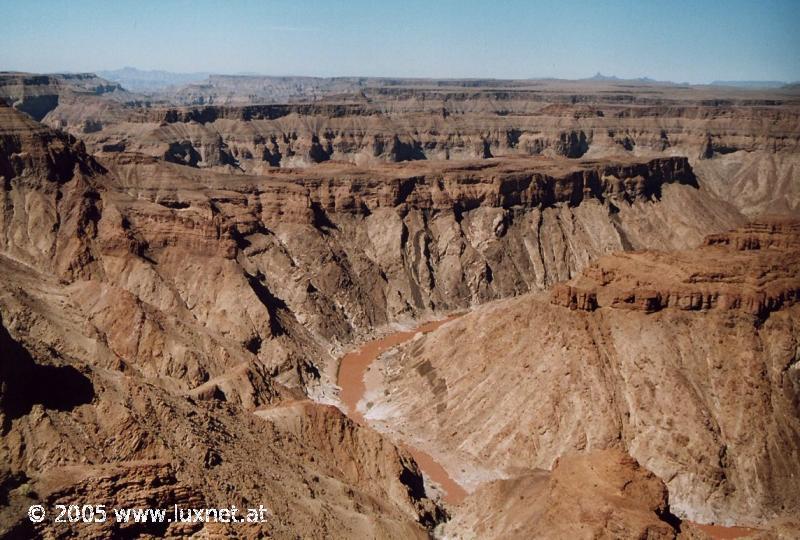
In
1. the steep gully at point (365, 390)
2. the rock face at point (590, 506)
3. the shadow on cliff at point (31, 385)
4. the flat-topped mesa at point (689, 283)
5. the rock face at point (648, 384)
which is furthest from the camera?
the flat-topped mesa at point (689, 283)

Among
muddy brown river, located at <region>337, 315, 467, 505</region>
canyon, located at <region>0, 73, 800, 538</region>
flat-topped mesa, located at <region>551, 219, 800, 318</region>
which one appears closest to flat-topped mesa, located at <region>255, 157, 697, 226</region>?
canyon, located at <region>0, 73, 800, 538</region>

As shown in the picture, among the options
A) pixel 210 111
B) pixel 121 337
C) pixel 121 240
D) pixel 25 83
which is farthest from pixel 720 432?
pixel 25 83

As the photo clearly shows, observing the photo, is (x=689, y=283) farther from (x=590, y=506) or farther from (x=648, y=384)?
(x=590, y=506)

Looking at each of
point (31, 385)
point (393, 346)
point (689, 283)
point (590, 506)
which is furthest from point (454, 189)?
point (31, 385)

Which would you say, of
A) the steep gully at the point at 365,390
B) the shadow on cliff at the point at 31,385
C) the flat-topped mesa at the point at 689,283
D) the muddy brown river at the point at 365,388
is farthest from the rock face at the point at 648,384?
the shadow on cliff at the point at 31,385

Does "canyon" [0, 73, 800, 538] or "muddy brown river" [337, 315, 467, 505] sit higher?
"canyon" [0, 73, 800, 538]

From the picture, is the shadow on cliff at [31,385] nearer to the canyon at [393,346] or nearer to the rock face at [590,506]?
the canyon at [393,346]

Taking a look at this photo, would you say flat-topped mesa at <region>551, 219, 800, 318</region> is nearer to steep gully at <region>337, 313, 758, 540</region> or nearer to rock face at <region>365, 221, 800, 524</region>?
rock face at <region>365, 221, 800, 524</region>
